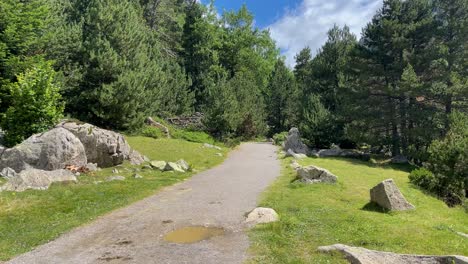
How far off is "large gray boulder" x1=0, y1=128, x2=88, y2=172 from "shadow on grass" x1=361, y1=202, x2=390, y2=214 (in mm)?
14844

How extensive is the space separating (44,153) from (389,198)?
16.5 metres

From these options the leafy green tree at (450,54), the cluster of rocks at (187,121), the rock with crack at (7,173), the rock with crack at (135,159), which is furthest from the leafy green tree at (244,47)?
the rock with crack at (7,173)

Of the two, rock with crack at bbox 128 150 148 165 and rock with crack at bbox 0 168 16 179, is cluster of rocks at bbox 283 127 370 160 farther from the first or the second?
rock with crack at bbox 0 168 16 179

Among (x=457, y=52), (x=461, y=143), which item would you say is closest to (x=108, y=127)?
(x=461, y=143)

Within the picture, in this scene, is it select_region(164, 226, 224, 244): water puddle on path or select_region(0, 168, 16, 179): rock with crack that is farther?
select_region(0, 168, 16, 179): rock with crack

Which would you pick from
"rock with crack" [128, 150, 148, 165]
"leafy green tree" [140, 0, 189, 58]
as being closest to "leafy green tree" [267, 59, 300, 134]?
"leafy green tree" [140, 0, 189, 58]

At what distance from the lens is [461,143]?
21031mm

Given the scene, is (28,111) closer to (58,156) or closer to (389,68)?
(58,156)

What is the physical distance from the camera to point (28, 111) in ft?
68.1

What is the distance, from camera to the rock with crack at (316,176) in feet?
61.3

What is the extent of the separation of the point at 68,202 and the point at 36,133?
8829 mm

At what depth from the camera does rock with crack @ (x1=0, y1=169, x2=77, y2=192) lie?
48.0 feet

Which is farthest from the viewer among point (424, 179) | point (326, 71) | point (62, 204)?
point (326, 71)

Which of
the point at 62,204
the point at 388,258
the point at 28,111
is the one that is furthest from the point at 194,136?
the point at 388,258
